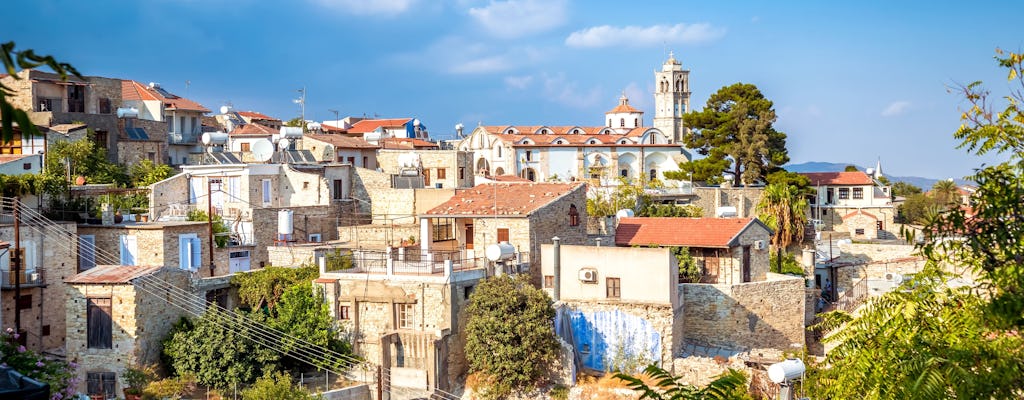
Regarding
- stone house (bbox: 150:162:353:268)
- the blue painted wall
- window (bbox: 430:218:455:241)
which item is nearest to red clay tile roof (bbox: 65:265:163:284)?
stone house (bbox: 150:162:353:268)

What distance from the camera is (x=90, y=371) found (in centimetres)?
2547

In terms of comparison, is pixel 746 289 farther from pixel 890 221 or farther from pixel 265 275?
pixel 890 221

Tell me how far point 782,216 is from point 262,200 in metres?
21.3

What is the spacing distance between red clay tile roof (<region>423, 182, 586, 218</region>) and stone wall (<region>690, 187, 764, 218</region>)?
981 inches

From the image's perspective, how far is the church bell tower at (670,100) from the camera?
352ft

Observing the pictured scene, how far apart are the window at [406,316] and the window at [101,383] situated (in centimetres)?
722

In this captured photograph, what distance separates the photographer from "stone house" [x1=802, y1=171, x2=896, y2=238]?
60.3 m

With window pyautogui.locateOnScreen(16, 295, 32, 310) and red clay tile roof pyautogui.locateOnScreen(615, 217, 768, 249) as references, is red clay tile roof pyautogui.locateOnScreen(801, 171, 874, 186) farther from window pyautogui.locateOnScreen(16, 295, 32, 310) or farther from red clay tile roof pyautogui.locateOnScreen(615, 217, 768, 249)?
window pyautogui.locateOnScreen(16, 295, 32, 310)

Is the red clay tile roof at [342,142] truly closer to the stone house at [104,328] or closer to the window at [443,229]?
the window at [443,229]

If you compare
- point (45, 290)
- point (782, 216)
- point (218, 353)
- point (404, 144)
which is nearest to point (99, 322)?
point (218, 353)

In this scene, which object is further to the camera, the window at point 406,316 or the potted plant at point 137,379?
the window at point 406,316

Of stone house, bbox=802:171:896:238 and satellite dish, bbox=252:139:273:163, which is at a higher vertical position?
satellite dish, bbox=252:139:273:163

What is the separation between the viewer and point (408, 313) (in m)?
28.0

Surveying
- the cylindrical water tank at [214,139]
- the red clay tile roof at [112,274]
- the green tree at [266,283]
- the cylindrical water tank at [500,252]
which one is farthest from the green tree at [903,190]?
the red clay tile roof at [112,274]
